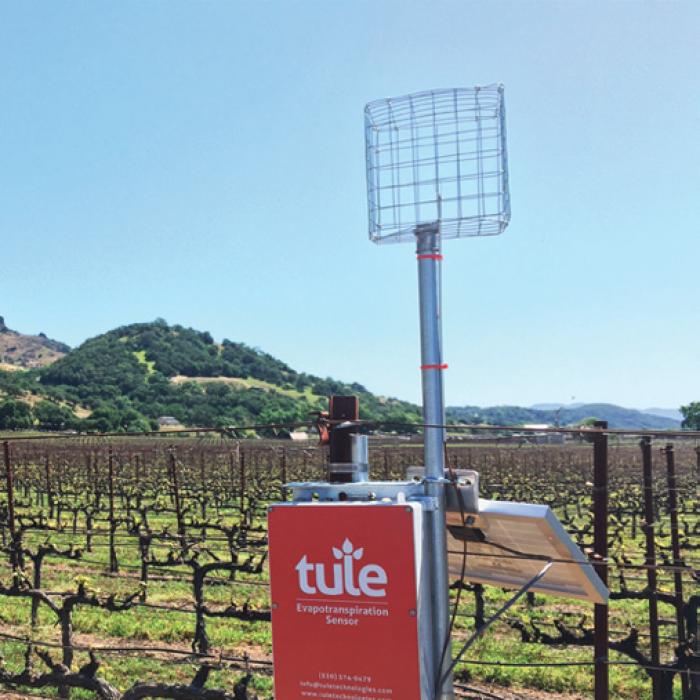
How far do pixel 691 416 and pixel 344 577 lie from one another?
294 feet

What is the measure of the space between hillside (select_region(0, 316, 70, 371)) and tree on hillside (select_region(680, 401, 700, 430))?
124m

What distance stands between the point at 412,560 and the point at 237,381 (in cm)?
13019

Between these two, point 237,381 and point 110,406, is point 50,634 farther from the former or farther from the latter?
point 237,381

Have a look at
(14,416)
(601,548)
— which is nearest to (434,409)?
(601,548)

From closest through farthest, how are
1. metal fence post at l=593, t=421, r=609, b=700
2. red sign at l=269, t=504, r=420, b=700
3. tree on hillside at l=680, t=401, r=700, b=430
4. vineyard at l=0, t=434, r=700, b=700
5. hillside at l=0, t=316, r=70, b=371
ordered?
red sign at l=269, t=504, r=420, b=700 < metal fence post at l=593, t=421, r=609, b=700 < vineyard at l=0, t=434, r=700, b=700 < tree on hillside at l=680, t=401, r=700, b=430 < hillside at l=0, t=316, r=70, b=371

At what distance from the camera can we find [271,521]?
228cm

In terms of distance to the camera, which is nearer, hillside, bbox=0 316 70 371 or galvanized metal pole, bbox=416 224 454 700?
galvanized metal pole, bbox=416 224 454 700

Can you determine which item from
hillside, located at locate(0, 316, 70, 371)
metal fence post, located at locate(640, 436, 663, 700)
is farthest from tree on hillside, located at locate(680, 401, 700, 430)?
hillside, located at locate(0, 316, 70, 371)

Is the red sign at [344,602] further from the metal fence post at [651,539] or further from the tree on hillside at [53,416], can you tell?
the tree on hillside at [53,416]

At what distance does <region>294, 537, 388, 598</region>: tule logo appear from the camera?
215 centimetres

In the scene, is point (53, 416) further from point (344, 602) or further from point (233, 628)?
point (344, 602)

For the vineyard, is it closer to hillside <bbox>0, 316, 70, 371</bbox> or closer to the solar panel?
the solar panel

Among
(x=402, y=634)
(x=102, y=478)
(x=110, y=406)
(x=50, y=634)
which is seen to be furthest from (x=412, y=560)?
(x=110, y=406)

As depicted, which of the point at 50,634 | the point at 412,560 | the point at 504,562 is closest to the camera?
the point at 412,560
